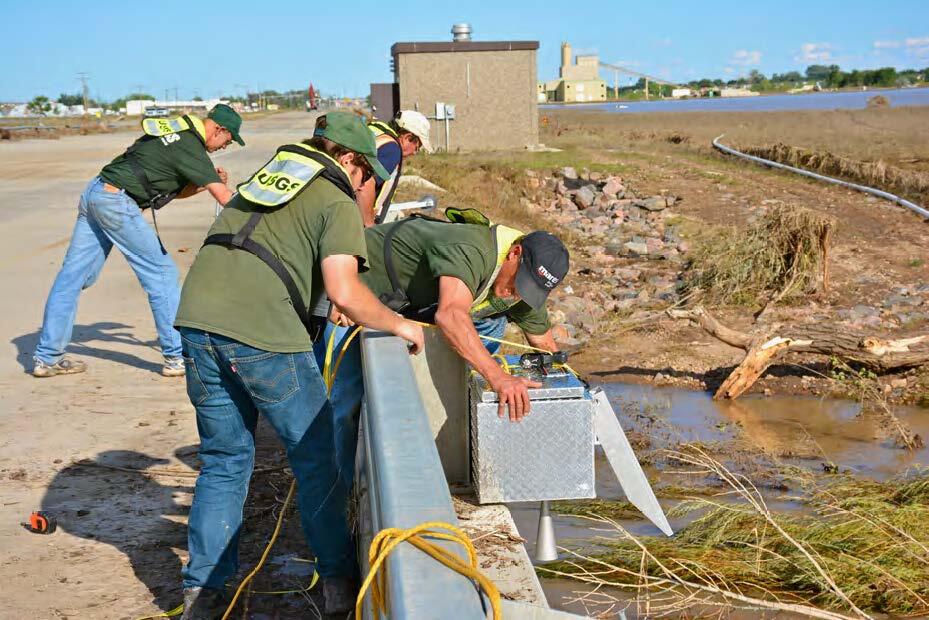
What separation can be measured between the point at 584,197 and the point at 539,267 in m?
16.1

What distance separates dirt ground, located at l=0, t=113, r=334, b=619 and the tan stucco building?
Result: 1756 centimetres

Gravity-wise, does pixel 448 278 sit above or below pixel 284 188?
below

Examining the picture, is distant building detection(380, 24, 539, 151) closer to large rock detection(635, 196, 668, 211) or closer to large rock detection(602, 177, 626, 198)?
large rock detection(602, 177, 626, 198)

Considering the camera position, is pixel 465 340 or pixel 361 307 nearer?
pixel 361 307

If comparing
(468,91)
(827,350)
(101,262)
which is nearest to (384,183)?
(101,262)

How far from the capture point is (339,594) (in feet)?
12.9

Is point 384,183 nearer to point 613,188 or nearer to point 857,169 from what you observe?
point 613,188

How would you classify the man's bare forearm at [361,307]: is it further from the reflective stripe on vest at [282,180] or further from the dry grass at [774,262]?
the dry grass at [774,262]

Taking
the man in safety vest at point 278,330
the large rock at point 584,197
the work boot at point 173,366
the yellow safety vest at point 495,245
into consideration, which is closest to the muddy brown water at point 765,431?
the yellow safety vest at point 495,245

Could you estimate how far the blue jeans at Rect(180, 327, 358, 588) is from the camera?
3781 millimetres

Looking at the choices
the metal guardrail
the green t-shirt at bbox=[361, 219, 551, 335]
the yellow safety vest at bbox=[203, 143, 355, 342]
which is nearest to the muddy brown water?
the green t-shirt at bbox=[361, 219, 551, 335]

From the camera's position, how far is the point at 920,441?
7.45 m

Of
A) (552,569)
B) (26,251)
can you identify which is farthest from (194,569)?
(26,251)

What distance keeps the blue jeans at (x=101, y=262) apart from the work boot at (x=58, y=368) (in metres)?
0.06
